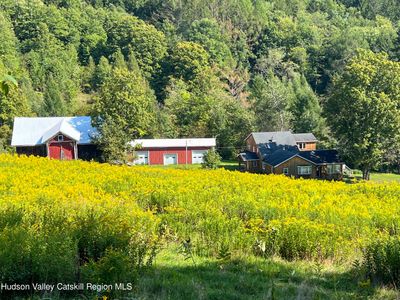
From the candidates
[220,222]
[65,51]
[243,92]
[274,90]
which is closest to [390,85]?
[274,90]

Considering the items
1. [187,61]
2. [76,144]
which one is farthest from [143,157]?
[187,61]

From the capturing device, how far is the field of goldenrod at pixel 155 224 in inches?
236

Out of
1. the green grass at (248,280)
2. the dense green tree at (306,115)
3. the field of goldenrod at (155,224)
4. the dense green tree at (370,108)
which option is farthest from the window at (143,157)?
the green grass at (248,280)

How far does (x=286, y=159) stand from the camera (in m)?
41.2

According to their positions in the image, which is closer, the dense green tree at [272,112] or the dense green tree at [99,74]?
the dense green tree at [272,112]

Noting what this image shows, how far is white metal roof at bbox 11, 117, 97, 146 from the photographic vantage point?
43750 millimetres

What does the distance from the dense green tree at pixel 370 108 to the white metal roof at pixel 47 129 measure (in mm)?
22751

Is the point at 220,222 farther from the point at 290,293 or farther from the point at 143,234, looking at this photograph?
the point at 290,293

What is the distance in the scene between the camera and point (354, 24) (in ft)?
426

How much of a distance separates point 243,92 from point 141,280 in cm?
7415

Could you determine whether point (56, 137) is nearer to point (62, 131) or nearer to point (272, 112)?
point (62, 131)

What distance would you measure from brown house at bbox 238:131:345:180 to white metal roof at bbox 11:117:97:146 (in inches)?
626

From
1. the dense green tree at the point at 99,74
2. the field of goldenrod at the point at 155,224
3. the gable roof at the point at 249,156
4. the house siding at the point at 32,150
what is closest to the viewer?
the field of goldenrod at the point at 155,224

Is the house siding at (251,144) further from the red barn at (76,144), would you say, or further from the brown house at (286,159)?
the red barn at (76,144)
